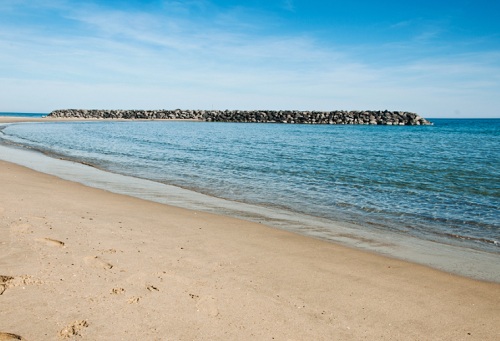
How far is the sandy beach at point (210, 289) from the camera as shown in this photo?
12.9ft

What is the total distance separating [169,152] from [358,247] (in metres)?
21.0

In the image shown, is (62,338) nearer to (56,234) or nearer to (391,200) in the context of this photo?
(56,234)

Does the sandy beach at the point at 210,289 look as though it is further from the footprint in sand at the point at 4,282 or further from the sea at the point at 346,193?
the sea at the point at 346,193

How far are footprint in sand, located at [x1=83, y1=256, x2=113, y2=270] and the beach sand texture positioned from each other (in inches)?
0.5

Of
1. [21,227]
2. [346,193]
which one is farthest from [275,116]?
[21,227]

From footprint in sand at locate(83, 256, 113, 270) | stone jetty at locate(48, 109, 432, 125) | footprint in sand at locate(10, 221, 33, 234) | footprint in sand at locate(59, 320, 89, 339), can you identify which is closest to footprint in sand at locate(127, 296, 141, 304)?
footprint in sand at locate(59, 320, 89, 339)

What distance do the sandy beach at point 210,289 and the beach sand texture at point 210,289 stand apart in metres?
0.02

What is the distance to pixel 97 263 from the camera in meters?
5.38

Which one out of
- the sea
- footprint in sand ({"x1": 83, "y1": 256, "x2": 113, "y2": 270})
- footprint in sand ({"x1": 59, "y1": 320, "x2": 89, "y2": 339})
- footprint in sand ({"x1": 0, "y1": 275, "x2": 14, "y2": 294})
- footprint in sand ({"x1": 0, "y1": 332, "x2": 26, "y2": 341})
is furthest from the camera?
the sea

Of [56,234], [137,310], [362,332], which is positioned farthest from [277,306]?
[56,234]

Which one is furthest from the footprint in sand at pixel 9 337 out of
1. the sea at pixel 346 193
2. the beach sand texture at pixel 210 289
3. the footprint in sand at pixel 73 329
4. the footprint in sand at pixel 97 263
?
the sea at pixel 346 193

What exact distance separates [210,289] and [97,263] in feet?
5.74

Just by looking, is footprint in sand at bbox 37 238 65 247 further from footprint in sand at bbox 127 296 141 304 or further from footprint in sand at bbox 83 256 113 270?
footprint in sand at bbox 127 296 141 304

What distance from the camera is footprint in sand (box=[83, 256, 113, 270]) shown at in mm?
5277
